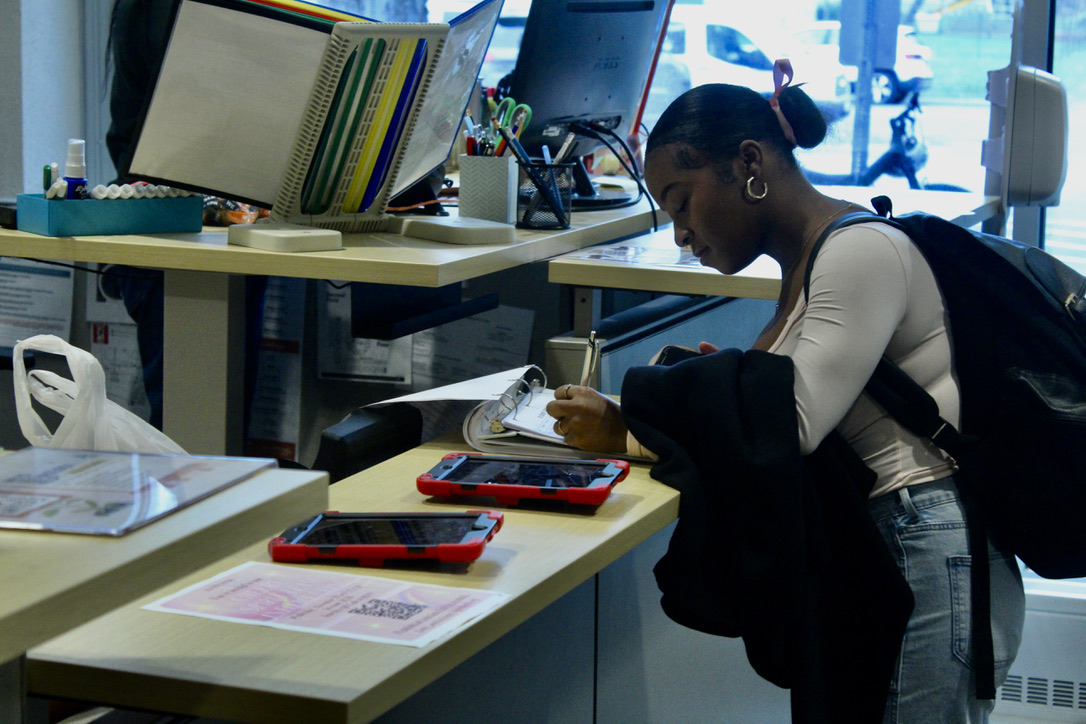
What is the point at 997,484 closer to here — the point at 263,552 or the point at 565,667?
the point at 565,667

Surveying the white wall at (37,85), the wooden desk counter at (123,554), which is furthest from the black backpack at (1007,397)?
the white wall at (37,85)

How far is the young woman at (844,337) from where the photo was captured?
121cm

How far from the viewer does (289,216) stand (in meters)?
1.69

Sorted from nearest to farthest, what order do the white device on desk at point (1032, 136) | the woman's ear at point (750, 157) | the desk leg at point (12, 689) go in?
the desk leg at point (12, 689)
the woman's ear at point (750, 157)
the white device on desk at point (1032, 136)

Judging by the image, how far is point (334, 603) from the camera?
2.96ft

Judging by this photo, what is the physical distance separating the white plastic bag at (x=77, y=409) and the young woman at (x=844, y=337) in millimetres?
501

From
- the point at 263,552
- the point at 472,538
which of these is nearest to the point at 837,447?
the point at 472,538

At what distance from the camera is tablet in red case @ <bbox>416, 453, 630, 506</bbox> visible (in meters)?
1.15

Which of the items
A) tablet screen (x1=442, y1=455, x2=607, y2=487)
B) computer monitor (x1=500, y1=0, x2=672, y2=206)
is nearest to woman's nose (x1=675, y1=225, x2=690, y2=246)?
tablet screen (x1=442, y1=455, x2=607, y2=487)

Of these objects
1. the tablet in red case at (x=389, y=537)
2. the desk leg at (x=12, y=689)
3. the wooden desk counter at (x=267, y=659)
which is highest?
the desk leg at (x=12, y=689)

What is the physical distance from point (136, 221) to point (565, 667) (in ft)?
2.80

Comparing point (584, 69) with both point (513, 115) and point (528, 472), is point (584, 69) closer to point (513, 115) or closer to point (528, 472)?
point (513, 115)

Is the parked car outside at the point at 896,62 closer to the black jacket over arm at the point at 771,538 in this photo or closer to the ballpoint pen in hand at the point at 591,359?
the ballpoint pen in hand at the point at 591,359

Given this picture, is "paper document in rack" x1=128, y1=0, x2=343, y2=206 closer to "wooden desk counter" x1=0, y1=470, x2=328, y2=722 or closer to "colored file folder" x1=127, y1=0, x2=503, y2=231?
"colored file folder" x1=127, y1=0, x2=503, y2=231
